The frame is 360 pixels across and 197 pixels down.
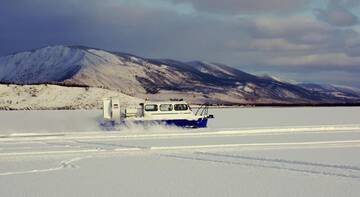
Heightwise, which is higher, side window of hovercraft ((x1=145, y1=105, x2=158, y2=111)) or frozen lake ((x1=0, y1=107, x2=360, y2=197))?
side window of hovercraft ((x1=145, y1=105, x2=158, y2=111))

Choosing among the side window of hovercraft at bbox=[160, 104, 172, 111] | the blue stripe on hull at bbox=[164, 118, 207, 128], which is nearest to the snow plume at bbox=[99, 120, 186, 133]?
the blue stripe on hull at bbox=[164, 118, 207, 128]

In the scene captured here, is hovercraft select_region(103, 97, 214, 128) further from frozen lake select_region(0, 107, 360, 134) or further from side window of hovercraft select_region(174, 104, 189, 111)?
frozen lake select_region(0, 107, 360, 134)

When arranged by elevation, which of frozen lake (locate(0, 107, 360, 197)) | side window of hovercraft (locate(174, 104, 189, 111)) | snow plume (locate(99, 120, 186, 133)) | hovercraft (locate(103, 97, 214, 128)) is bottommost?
frozen lake (locate(0, 107, 360, 197))

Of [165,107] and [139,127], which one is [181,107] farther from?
[139,127]

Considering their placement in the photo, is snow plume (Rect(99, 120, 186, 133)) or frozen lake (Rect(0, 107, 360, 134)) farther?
frozen lake (Rect(0, 107, 360, 134))

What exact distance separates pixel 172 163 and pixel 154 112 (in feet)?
65.3

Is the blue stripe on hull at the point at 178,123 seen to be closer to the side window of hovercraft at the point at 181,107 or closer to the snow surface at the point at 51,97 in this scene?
the side window of hovercraft at the point at 181,107

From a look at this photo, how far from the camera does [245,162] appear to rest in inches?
743

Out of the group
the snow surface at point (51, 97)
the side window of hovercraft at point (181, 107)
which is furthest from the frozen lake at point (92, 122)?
the snow surface at point (51, 97)

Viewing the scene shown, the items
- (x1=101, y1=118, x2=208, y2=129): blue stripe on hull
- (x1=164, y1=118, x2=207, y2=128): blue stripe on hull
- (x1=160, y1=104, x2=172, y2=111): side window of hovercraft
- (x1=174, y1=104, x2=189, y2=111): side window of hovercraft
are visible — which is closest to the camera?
(x1=101, y1=118, x2=208, y2=129): blue stripe on hull

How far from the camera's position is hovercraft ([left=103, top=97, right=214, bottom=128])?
38125 mm

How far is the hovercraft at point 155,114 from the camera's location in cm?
3812

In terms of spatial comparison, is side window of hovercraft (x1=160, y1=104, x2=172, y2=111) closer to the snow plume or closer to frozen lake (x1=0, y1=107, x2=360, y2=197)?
the snow plume

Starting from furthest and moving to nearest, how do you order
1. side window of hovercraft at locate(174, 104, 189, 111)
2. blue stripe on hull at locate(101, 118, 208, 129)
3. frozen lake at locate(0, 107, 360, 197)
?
1. side window of hovercraft at locate(174, 104, 189, 111)
2. blue stripe on hull at locate(101, 118, 208, 129)
3. frozen lake at locate(0, 107, 360, 197)
